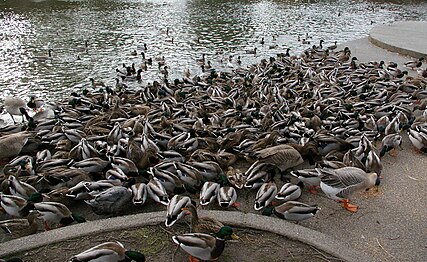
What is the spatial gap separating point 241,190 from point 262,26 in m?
18.6

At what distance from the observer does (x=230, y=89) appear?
36.7 ft

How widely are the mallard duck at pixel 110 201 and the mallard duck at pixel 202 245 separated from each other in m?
1.58

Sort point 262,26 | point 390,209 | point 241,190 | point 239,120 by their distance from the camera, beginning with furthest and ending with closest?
point 262,26
point 239,120
point 241,190
point 390,209

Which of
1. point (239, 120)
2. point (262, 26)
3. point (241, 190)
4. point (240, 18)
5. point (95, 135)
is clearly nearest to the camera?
point (241, 190)

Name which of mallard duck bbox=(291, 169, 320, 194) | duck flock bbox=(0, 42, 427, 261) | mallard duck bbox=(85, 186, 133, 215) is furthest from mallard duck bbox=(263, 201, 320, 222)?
mallard duck bbox=(85, 186, 133, 215)

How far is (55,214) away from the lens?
5359 mm

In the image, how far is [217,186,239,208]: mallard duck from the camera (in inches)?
224

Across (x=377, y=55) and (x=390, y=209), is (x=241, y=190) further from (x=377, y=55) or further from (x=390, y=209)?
(x=377, y=55)

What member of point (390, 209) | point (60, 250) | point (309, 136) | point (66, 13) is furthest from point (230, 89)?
point (66, 13)

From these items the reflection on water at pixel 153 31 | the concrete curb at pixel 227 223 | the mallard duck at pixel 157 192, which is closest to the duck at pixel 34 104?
the reflection on water at pixel 153 31

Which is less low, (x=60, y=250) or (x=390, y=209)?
(x=60, y=250)

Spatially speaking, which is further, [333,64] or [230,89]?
[333,64]

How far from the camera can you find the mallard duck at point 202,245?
4.37 m

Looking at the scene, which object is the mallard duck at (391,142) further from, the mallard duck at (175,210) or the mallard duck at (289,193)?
the mallard duck at (175,210)
